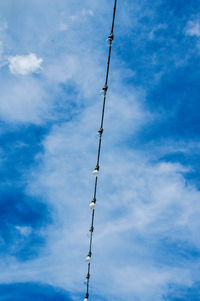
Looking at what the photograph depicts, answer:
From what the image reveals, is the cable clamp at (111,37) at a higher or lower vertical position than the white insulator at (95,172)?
higher

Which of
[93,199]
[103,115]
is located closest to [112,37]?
[103,115]

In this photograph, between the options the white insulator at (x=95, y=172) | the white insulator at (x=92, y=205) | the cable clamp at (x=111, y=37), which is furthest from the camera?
the white insulator at (x=92, y=205)

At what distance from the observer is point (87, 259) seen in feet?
43.1

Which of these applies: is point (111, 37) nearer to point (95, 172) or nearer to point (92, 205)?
point (95, 172)

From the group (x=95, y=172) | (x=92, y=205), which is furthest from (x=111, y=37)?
(x=92, y=205)

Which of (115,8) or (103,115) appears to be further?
(103,115)

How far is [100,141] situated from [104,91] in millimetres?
1860

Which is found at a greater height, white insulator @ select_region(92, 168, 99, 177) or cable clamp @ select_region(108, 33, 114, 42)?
cable clamp @ select_region(108, 33, 114, 42)

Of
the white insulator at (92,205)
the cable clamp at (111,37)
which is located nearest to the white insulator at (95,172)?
the white insulator at (92,205)

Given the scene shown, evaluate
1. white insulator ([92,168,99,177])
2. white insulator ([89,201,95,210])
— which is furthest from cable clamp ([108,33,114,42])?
white insulator ([89,201,95,210])

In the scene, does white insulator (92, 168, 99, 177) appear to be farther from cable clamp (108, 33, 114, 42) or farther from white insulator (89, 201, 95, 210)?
cable clamp (108, 33, 114, 42)

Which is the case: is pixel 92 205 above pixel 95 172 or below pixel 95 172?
below

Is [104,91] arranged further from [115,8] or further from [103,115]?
[115,8]

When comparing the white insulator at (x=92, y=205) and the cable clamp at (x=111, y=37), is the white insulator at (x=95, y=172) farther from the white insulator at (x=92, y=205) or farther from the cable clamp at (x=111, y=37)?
the cable clamp at (x=111, y=37)
